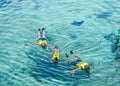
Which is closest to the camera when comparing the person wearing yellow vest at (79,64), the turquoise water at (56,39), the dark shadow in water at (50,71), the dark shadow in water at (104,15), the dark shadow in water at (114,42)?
the person wearing yellow vest at (79,64)

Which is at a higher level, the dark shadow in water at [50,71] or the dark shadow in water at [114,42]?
the dark shadow in water at [114,42]

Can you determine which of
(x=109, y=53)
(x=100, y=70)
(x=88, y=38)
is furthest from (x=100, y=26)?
(x=100, y=70)

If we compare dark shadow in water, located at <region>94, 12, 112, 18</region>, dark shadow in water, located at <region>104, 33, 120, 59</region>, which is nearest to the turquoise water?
dark shadow in water, located at <region>94, 12, 112, 18</region>

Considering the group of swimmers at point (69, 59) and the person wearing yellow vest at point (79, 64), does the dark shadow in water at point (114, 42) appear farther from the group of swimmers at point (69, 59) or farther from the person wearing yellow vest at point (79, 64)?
the person wearing yellow vest at point (79, 64)

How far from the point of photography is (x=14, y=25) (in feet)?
85.5

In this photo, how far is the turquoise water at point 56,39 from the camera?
18906 millimetres

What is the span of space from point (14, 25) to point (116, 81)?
12379 mm

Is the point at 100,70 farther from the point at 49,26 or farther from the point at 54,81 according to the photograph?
the point at 49,26

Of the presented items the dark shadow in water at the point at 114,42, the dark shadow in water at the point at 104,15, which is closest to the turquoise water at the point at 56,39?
the dark shadow in water at the point at 104,15

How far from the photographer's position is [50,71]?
63.6 ft

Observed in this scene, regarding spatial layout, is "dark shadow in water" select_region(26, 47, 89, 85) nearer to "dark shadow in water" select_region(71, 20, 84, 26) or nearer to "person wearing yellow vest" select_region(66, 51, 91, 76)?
"person wearing yellow vest" select_region(66, 51, 91, 76)

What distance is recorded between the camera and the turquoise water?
18.9m

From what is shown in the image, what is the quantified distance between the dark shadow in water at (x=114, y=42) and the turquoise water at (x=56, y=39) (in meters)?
0.33

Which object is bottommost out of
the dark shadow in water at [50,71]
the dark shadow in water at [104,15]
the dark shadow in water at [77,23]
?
the dark shadow in water at [50,71]
